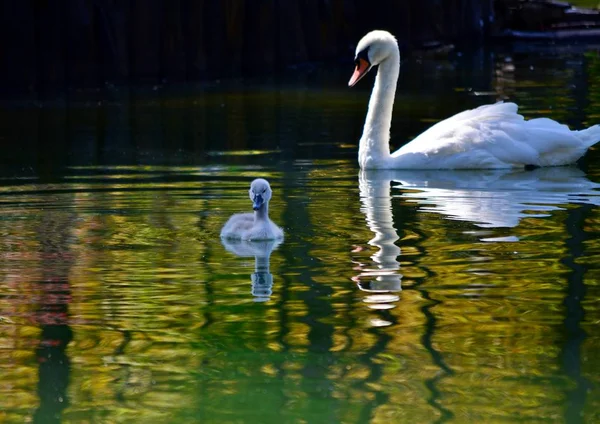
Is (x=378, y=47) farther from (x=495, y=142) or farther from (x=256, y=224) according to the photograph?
(x=256, y=224)

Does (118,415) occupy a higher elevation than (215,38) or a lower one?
lower

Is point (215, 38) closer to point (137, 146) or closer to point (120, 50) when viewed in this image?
point (120, 50)

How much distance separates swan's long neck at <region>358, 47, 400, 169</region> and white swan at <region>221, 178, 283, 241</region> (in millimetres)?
3565

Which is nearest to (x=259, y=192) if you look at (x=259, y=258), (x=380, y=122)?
(x=259, y=258)

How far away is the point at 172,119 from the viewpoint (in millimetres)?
16844

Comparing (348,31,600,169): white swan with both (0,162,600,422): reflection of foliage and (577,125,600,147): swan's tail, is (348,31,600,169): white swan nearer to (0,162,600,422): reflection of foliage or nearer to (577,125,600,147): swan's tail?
(577,125,600,147): swan's tail

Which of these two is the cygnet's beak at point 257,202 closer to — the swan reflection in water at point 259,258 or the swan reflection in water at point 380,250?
the swan reflection in water at point 259,258

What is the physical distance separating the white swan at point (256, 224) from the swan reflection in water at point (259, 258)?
4 cm

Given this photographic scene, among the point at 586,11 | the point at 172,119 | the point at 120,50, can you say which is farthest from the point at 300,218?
the point at 586,11

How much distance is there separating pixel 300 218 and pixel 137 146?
4.94 m

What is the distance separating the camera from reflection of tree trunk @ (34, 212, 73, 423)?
18.7ft

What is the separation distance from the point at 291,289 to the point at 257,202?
1652mm

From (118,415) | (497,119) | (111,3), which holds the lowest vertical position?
(118,415)

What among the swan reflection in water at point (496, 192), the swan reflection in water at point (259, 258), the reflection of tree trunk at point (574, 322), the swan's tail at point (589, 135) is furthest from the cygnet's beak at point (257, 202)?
the swan's tail at point (589, 135)
